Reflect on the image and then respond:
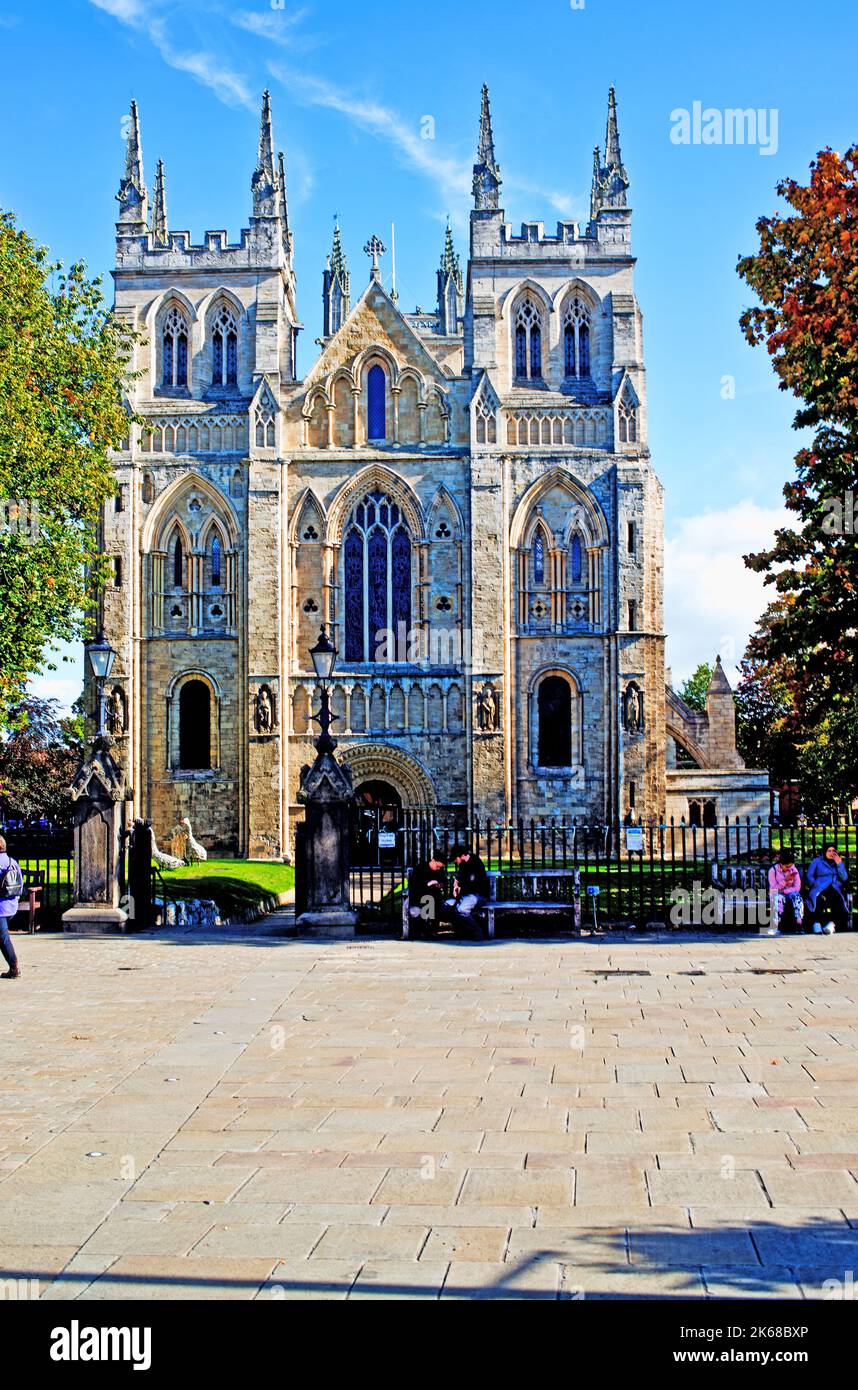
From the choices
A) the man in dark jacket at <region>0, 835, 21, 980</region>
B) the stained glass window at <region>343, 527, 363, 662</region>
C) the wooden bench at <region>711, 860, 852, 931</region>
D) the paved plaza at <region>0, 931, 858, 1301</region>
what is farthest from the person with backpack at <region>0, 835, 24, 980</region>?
the stained glass window at <region>343, 527, 363, 662</region>

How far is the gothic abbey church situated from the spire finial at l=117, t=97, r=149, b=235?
1458 mm

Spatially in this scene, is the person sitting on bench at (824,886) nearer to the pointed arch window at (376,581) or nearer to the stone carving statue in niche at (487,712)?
the stone carving statue in niche at (487,712)

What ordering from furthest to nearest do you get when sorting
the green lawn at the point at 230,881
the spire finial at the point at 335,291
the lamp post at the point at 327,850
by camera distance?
1. the spire finial at the point at 335,291
2. the green lawn at the point at 230,881
3. the lamp post at the point at 327,850

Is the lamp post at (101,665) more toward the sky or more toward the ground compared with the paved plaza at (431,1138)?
more toward the sky

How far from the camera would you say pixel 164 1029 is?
32.9 feet

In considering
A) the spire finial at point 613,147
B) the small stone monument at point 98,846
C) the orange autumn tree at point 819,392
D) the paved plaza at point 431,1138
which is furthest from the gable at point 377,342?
the paved plaza at point 431,1138

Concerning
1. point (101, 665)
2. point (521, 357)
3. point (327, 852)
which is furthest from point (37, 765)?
point (327, 852)

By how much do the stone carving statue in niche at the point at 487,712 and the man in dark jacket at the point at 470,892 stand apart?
741 inches

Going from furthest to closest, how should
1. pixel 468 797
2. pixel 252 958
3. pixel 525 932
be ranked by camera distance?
pixel 468 797 < pixel 525 932 < pixel 252 958

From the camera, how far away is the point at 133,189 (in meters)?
39.3

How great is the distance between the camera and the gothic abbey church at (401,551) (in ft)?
120

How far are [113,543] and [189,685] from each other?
464 cm
